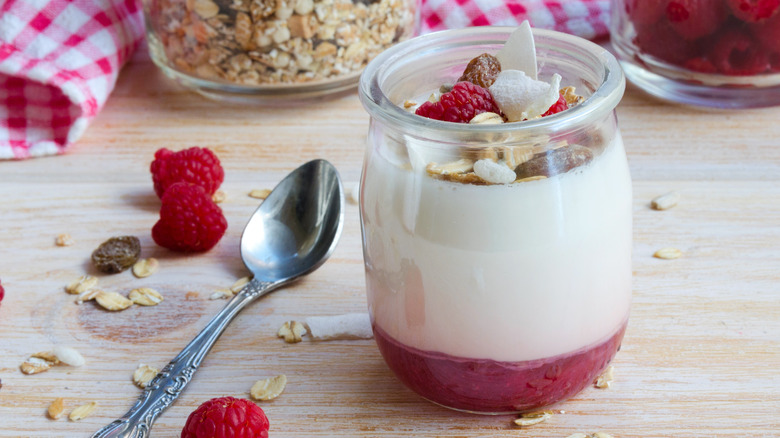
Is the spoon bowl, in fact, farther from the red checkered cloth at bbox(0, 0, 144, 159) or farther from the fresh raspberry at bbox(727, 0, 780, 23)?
the fresh raspberry at bbox(727, 0, 780, 23)

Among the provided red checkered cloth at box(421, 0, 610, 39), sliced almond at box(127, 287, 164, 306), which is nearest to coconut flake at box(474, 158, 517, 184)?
sliced almond at box(127, 287, 164, 306)

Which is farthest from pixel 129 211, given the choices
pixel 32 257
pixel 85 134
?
pixel 85 134

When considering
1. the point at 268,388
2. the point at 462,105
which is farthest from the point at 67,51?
the point at 462,105

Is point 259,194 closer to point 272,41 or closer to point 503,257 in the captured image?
point 272,41

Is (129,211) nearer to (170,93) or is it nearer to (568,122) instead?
(170,93)

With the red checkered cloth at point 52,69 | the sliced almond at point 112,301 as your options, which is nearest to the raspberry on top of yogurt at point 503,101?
the sliced almond at point 112,301

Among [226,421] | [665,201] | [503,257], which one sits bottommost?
[665,201]
